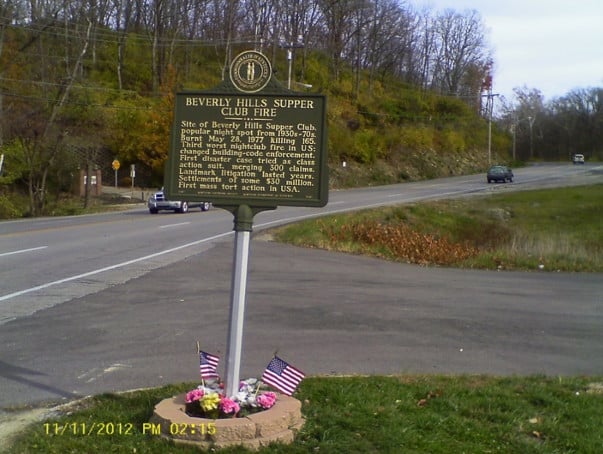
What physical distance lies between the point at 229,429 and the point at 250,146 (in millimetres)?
2432

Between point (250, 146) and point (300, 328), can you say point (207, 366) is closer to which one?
point (250, 146)

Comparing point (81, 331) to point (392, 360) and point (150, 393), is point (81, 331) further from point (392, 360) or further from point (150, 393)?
point (392, 360)

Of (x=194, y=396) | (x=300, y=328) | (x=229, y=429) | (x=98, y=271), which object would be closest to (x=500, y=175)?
(x=98, y=271)

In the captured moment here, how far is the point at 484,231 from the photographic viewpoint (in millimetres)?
33156

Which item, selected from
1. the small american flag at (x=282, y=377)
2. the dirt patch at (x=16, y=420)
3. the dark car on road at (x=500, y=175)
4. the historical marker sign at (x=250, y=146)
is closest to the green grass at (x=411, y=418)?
the dirt patch at (x=16, y=420)

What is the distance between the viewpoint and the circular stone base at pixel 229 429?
17.9ft

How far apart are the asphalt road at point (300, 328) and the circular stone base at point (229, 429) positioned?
1.87m

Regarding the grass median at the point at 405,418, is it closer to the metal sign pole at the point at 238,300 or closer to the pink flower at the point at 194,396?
the pink flower at the point at 194,396

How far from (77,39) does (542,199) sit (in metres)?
36.9

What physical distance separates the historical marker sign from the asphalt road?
2.25m

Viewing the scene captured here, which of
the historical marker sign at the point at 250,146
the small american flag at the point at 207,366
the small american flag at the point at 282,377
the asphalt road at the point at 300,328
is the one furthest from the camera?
the asphalt road at the point at 300,328
